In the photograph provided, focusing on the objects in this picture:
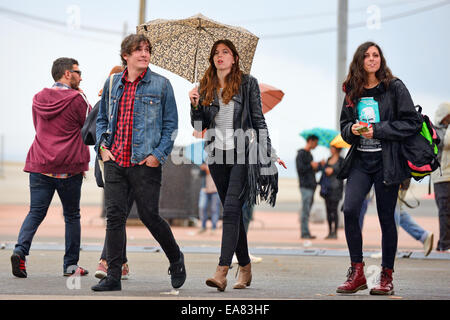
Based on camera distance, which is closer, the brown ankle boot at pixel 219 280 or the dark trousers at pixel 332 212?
the brown ankle boot at pixel 219 280

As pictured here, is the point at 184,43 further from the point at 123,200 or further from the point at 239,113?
the point at 123,200

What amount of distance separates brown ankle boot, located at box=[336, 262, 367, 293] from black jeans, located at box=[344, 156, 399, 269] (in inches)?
2.5

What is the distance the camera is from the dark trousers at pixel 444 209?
1062cm

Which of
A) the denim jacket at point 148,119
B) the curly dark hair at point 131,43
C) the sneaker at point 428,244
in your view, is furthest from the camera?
the sneaker at point 428,244

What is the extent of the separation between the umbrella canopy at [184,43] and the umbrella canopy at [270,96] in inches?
109

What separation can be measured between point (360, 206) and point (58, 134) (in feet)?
9.24

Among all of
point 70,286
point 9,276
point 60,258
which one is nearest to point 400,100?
point 70,286

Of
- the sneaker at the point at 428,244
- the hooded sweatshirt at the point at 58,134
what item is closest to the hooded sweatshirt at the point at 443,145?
the sneaker at the point at 428,244

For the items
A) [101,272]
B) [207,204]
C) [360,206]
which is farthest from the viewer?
[207,204]

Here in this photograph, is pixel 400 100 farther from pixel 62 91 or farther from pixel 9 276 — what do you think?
pixel 9 276

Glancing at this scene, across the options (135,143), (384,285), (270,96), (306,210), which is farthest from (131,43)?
(306,210)

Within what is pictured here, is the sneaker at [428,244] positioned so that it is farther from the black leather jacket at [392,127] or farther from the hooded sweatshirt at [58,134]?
the hooded sweatshirt at [58,134]

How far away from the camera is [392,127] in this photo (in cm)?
619

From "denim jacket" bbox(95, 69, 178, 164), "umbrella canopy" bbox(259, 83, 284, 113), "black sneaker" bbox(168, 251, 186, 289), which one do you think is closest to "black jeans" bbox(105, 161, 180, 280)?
"denim jacket" bbox(95, 69, 178, 164)
